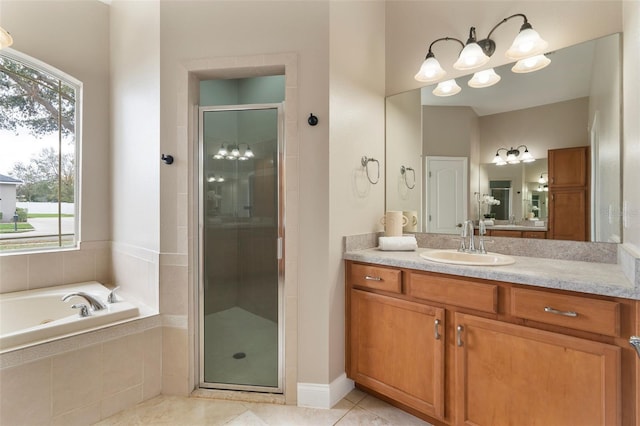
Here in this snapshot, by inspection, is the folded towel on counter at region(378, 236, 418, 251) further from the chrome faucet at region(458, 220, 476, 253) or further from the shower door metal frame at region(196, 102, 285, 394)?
the shower door metal frame at region(196, 102, 285, 394)

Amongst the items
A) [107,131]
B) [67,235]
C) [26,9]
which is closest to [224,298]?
[67,235]

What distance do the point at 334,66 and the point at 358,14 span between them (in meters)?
0.54

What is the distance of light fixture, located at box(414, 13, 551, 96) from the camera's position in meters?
1.74

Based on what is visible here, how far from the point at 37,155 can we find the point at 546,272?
12.2 feet

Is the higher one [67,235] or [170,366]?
[67,235]

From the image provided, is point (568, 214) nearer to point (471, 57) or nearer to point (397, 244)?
point (397, 244)

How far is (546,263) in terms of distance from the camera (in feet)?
5.36

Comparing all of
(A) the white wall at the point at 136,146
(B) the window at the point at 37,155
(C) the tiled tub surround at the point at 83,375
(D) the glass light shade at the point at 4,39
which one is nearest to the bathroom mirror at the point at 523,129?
(A) the white wall at the point at 136,146

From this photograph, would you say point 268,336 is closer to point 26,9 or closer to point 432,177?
point 432,177

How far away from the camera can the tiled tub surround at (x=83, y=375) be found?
5.06 ft

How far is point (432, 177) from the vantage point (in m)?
2.27

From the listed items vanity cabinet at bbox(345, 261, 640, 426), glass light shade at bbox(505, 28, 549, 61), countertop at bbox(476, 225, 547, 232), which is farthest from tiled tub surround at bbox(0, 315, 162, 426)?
glass light shade at bbox(505, 28, 549, 61)

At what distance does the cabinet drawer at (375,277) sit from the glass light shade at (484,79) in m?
1.39

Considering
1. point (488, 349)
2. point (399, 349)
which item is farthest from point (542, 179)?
point (399, 349)
